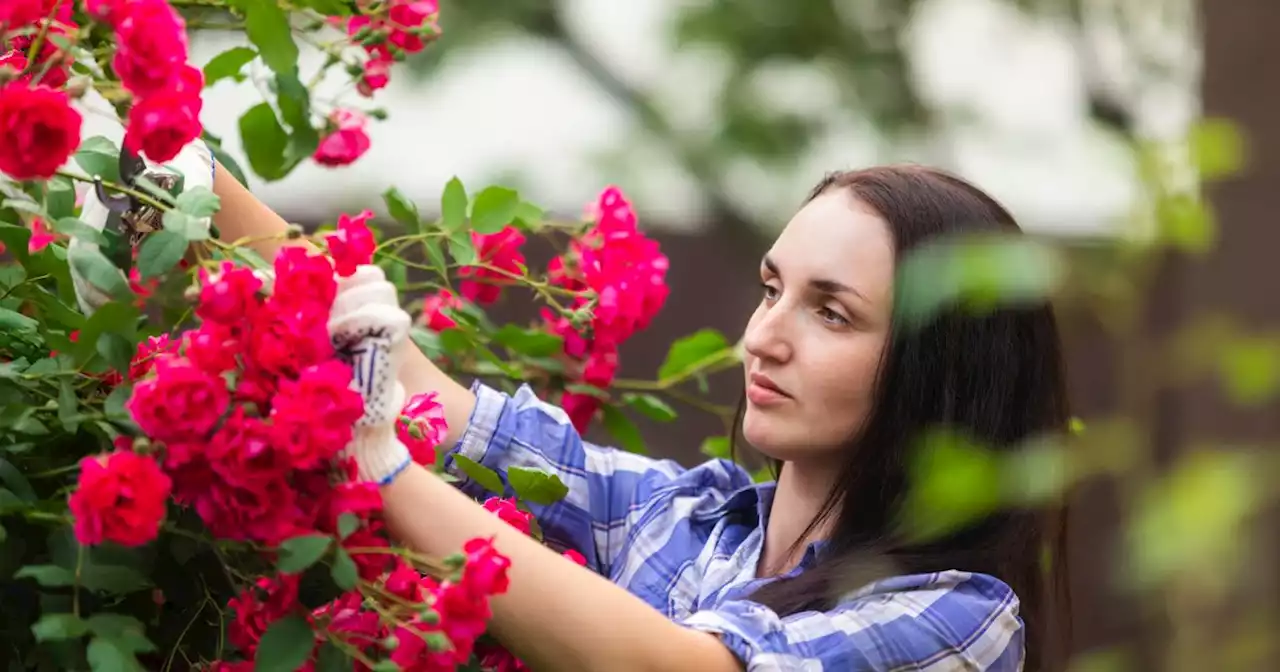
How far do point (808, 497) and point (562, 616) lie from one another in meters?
0.43

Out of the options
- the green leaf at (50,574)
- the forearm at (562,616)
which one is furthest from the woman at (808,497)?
the green leaf at (50,574)

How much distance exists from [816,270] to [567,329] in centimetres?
33

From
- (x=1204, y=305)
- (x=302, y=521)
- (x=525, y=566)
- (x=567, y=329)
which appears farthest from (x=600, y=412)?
(x=1204, y=305)

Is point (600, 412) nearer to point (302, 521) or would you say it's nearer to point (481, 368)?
point (481, 368)

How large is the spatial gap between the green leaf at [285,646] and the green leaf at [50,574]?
124 millimetres

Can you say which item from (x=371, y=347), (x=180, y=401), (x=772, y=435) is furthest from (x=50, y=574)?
(x=772, y=435)

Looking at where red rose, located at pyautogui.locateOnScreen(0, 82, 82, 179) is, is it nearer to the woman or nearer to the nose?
the woman

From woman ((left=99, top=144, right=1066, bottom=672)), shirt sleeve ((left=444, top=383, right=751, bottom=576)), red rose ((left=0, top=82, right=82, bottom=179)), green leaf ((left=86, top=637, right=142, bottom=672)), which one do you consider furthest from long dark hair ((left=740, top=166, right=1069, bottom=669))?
red rose ((left=0, top=82, right=82, bottom=179))

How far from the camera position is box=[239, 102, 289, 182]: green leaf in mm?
1430

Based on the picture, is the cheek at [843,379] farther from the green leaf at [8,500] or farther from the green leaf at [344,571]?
the green leaf at [8,500]

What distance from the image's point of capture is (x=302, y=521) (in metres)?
1.00

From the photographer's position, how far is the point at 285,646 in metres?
0.98

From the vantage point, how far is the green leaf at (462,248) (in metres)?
1.50

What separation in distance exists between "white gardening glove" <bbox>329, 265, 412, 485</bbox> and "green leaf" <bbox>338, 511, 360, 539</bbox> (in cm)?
8
